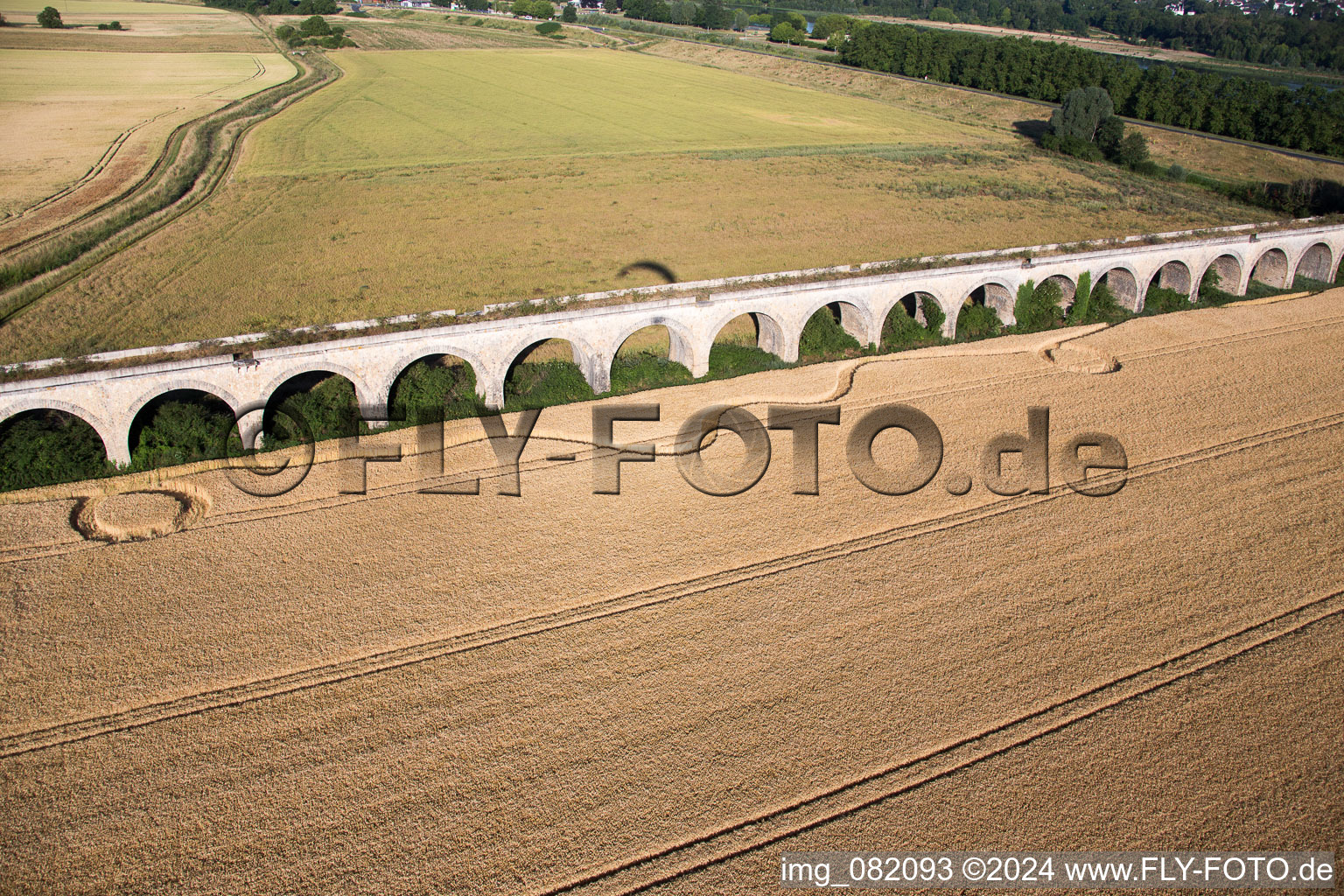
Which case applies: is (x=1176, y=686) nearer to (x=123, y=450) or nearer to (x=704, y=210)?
(x=123, y=450)

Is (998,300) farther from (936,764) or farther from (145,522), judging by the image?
(145,522)

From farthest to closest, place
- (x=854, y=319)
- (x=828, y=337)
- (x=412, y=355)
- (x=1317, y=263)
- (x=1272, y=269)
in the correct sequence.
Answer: (x=1317, y=263)
(x=1272, y=269)
(x=854, y=319)
(x=828, y=337)
(x=412, y=355)

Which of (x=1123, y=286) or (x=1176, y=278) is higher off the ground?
(x=1176, y=278)

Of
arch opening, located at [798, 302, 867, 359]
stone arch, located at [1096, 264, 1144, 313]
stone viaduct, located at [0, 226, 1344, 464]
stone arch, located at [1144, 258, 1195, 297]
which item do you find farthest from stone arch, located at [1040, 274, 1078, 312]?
arch opening, located at [798, 302, 867, 359]

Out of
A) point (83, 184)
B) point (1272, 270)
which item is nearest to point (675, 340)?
point (1272, 270)

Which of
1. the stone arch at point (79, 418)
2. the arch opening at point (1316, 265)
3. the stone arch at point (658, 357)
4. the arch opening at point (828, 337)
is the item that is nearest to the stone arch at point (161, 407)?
the stone arch at point (79, 418)

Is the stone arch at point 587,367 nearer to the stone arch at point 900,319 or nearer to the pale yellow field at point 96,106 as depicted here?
the stone arch at point 900,319
